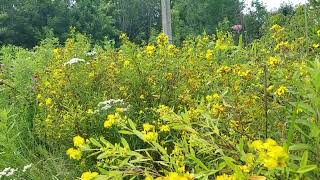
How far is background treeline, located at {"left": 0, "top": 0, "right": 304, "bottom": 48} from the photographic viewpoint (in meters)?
28.9

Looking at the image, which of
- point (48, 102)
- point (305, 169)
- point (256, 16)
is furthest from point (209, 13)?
point (305, 169)

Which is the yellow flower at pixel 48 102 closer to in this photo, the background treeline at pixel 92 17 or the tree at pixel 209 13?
the background treeline at pixel 92 17

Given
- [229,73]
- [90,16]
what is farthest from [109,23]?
[229,73]

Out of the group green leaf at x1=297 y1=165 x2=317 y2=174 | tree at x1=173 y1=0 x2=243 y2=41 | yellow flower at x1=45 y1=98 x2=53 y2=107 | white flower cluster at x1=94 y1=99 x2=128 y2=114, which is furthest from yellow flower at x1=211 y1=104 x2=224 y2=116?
tree at x1=173 y1=0 x2=243 y2=41

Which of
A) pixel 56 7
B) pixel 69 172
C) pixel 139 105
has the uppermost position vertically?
pixel 56 7

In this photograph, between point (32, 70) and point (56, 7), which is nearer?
point (32, 70)

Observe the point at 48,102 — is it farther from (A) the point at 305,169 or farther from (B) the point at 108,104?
(A) the point at 305,169

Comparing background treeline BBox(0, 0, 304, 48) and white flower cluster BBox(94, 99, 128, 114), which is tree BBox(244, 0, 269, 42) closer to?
background treeline BBox(0, 0, 304, 48)

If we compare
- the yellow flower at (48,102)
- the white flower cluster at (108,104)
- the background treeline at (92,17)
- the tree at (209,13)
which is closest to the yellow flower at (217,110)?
the white flower cluster at (108,104)

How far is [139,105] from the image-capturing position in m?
3.40

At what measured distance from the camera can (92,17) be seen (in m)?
30.7

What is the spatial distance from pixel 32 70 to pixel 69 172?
1.50 metres

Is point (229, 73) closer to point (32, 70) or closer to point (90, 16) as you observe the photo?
point (32, 70)

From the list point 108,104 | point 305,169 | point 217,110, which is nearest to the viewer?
point 305,169
